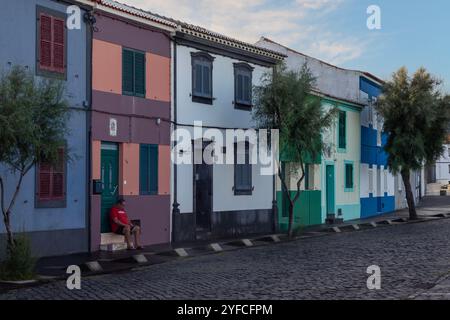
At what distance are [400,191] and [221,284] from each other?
3098cm

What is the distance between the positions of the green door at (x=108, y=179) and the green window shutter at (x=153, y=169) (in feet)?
3.86

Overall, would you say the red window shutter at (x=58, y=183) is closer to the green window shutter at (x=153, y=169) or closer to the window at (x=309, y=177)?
the green window shutter at (x=153, y=169)

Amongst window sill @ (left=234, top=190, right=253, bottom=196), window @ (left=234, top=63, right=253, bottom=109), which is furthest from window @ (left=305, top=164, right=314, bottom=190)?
window @ (left=234, top=63, right=253, bottom=109)

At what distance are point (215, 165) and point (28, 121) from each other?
9856mm

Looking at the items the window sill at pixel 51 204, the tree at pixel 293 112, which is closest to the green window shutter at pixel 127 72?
the window sill at pixel 51 204

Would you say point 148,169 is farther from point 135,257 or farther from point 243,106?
point 243,106

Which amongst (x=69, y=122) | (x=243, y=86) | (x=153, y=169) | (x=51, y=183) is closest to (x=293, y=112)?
(x=243, y=86)

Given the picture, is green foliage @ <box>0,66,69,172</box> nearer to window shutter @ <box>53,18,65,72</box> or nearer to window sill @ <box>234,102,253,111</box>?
window shutter @ <box>53,18,65,72</box>

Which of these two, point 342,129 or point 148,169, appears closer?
point 148,169

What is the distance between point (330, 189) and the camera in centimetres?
2830

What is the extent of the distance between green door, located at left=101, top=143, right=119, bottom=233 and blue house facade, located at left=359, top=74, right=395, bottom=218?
17.3 m

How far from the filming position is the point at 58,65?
1559cm

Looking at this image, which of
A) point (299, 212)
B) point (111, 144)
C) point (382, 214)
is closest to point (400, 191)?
point (382, 214)

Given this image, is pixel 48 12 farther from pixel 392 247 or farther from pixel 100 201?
pixel 392 247
